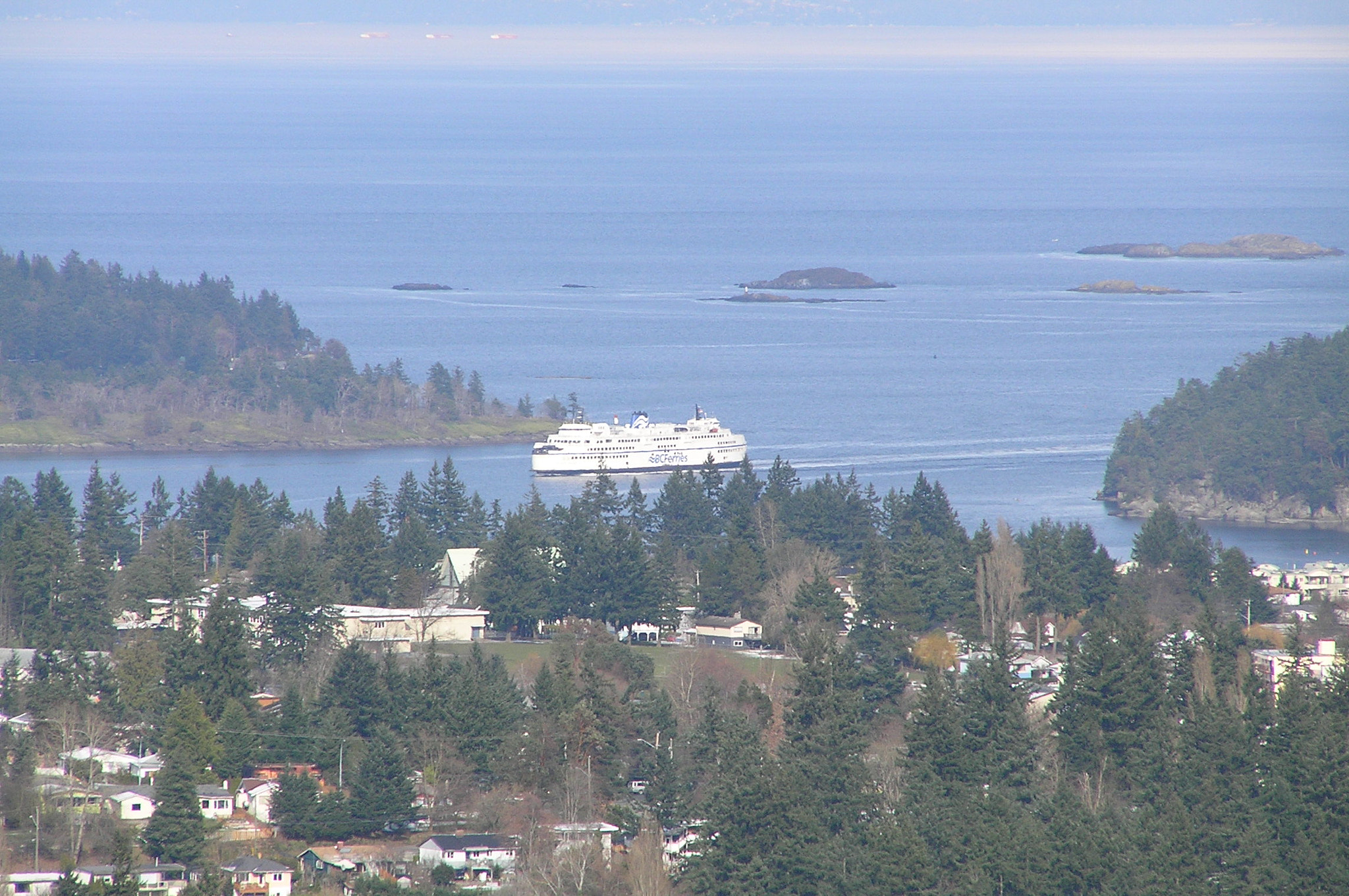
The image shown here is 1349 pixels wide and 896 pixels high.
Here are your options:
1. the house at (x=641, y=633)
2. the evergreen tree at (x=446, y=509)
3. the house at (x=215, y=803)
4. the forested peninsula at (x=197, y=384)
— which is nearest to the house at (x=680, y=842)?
the house at (x=215, y=803)

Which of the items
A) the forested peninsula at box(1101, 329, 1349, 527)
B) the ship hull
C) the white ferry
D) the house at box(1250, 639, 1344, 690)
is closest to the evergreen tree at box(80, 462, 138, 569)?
the house at box(1250, 639, 1344, 690)

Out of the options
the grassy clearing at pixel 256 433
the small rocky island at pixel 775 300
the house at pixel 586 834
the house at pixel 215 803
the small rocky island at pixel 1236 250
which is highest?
the small rocky island at pixel 1236 250

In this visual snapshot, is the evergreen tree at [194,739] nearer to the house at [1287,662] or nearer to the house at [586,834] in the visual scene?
the house at [586,834]

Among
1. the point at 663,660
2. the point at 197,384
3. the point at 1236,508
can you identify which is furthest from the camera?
the point at 197,384

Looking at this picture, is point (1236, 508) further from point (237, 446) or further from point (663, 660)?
point (237, 446)

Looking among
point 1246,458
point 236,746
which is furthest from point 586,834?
point 1246,458

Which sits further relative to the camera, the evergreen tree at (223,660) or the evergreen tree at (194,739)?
the evergreen tree at (223,660)
